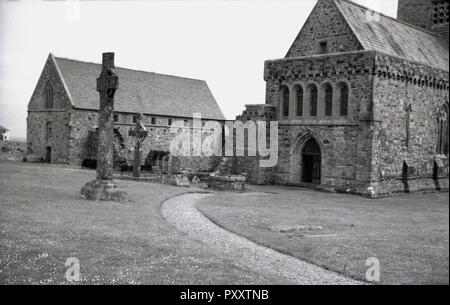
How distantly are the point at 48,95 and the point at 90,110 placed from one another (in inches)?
210

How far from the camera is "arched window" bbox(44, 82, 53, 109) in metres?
43.1

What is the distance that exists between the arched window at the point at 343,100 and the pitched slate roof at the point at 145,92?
73.8 feet

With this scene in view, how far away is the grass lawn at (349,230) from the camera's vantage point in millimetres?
10117

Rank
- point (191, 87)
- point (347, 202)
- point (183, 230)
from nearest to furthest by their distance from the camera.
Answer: point (183, 230) < point (347, 202) < point (191, 87)

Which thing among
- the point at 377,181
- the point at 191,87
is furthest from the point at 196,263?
the point at 191,87

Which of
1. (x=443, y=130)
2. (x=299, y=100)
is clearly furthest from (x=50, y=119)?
(x=443, y=130)

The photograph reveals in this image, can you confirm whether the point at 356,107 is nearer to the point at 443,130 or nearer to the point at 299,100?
the point at 299,100

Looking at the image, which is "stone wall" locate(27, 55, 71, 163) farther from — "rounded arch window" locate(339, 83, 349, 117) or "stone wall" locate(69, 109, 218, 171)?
"rounded arch window" locate(339, 83, 349, 117)

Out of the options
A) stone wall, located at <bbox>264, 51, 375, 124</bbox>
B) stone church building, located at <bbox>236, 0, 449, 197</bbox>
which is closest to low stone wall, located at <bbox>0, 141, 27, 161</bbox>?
stone church building, located at <bbox>236, 0, 449, 197</bbox>

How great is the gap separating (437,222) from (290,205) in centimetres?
619

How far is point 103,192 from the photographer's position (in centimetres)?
1723

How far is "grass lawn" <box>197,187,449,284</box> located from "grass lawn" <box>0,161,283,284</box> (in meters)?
2.29

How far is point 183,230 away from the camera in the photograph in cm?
1364
